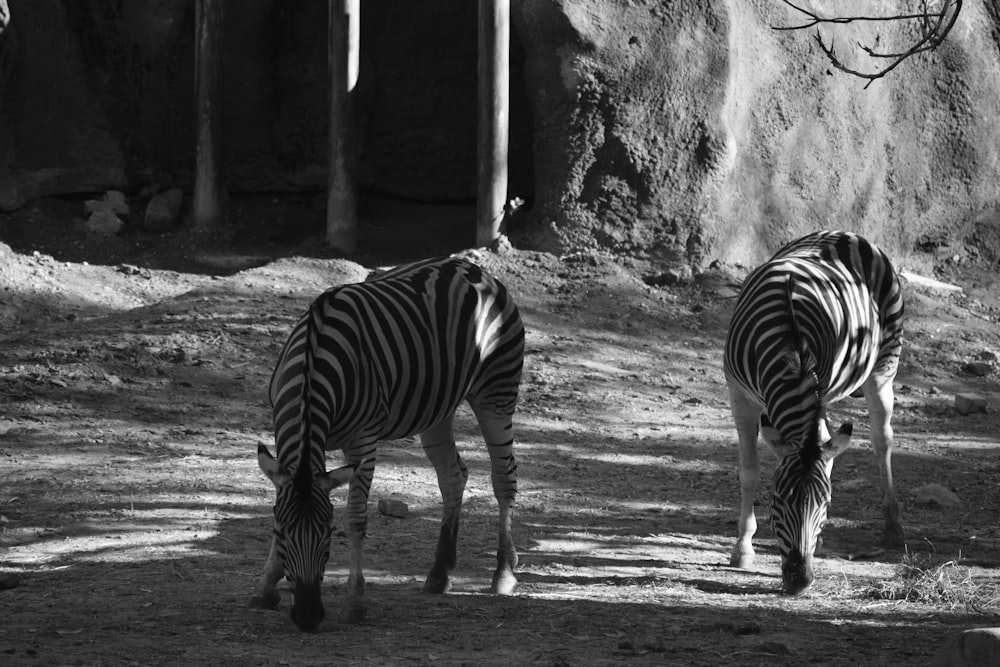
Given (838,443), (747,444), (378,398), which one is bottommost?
(747,444)

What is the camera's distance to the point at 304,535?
5.20m

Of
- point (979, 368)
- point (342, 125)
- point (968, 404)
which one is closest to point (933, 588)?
point (968, 404)

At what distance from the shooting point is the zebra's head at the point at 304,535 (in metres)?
5.19

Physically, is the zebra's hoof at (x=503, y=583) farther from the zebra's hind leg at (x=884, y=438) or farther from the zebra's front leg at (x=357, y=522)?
the zebra's hind leg at (x=884, y=438)

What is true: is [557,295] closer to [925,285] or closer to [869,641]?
[925,285]

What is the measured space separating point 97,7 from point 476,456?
7677mm

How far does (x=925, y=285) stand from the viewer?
45.1 ft

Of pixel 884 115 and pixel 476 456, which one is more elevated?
pixel 884 115

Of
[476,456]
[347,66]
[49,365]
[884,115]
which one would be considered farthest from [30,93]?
[884,115]

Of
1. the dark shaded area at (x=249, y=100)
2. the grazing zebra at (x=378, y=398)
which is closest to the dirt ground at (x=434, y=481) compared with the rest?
the grazing zebra at (x=378, y=398)

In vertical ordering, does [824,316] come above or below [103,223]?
above

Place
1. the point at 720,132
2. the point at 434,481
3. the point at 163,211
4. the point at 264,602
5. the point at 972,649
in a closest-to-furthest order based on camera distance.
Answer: the point at 972,649 → the point at 264,602 → the point at 434,481 → the point at 720,132 → the point at 163,211

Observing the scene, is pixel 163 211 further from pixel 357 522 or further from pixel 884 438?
pixel 357 522

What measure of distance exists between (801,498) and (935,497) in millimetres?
2909
